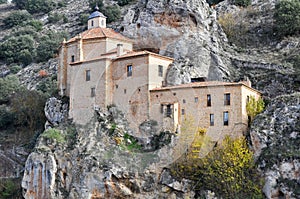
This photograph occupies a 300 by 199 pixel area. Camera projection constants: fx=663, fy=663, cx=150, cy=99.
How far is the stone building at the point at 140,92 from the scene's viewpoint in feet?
Answer: 186

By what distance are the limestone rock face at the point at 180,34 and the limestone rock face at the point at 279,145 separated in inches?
376

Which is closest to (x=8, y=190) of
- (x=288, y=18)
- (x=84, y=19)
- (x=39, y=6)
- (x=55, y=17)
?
(x=288, y=18)

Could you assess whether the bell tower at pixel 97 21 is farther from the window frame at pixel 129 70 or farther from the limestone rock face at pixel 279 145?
the limestone rock face at pixel 279 145

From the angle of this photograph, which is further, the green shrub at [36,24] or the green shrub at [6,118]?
the green shrub at [36,24]

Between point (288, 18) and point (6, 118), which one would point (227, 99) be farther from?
point (6, 118)

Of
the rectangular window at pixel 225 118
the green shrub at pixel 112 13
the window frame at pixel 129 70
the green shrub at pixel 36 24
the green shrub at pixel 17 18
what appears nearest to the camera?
the rectangular window at pixel 225 118

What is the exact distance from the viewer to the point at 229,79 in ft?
213

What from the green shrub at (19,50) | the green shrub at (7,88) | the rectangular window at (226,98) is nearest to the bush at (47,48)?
the green shrub at (19,50)

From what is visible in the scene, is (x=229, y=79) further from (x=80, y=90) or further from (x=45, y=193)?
(x=45, y=193)

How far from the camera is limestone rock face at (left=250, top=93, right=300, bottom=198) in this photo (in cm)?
5272

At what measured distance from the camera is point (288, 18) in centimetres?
Answer: 7994

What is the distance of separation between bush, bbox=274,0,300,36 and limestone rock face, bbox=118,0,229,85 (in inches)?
561

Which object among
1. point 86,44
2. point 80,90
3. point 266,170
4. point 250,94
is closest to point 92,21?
point 86,44

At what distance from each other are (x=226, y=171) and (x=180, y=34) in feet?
56.2
